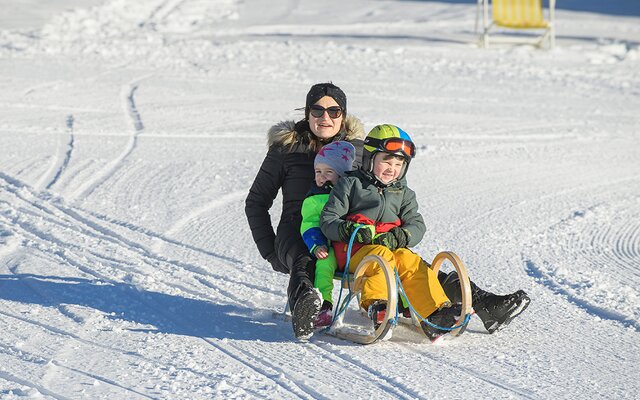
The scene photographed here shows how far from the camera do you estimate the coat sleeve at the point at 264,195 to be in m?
5.68

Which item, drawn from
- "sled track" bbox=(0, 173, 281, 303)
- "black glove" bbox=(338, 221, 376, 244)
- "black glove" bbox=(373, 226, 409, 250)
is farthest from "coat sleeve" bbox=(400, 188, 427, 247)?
"sled track" bbox=(0, 173, 281, 303)

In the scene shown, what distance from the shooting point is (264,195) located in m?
5.73

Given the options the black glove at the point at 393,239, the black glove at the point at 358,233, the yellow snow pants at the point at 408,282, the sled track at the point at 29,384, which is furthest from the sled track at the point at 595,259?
the sled track at the point at 29,384

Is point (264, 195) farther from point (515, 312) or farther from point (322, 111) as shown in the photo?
point (515, 312)

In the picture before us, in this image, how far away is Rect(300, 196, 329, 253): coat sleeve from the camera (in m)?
5.16

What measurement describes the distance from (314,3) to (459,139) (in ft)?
36.1

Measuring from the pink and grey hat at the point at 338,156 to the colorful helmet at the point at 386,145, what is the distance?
175 millimetres

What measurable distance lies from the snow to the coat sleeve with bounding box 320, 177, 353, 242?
1.78ft

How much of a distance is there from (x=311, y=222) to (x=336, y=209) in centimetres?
20

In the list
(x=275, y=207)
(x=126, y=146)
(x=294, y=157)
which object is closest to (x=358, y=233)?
(x=294, y=157)

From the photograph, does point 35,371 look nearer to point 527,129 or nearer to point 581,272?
point 581,272

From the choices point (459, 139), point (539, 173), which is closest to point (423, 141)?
point (459, 139)

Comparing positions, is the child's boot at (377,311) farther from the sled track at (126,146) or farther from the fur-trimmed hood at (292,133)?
the sled track at (126,146)

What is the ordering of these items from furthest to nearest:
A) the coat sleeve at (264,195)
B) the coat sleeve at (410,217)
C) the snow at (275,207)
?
the coat sleeve at (264,195)
the coat sleeve at (410,217)
the snow at (275,207)
